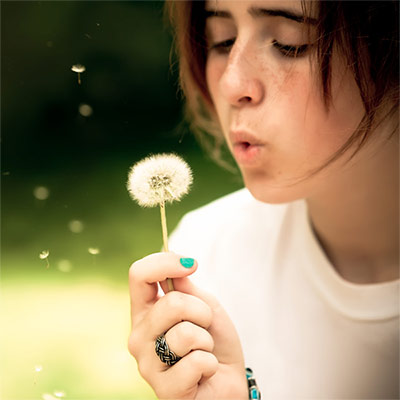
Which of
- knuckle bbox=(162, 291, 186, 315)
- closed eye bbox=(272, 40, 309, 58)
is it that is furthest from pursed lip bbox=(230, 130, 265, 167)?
knuckle bbox=(162, 291, 186, 315)

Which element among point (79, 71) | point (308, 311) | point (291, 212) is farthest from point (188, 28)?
point (308, 311)

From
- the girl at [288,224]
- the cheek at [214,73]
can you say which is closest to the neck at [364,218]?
the girl at [288,224]

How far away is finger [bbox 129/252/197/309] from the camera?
1.77 feet

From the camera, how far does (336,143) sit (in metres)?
0.65

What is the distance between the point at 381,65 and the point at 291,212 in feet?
1.21

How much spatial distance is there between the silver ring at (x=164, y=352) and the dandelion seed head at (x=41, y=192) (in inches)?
10.8

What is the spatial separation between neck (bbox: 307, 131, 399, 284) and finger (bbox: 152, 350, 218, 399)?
0.33 meters

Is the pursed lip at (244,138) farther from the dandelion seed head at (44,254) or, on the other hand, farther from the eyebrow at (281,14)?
the dandelion seed head at (44,254)

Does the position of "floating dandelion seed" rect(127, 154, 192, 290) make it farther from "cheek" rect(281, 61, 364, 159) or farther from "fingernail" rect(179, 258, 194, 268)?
"cheek" rect(281, 61, 364, 159)

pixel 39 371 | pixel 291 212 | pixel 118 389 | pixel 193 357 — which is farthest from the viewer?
pixel 291 212

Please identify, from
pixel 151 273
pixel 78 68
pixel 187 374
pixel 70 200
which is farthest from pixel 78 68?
pixel 187 374

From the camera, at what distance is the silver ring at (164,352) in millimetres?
542

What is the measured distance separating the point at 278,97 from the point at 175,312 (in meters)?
0.28

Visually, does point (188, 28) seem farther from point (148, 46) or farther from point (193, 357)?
point (193, 357)
